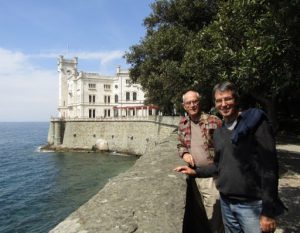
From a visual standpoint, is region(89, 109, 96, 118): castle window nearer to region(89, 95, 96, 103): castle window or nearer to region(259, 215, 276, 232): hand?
region(89, 95, 96, 103): castle window

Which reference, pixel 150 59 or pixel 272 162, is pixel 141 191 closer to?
pixel 272 162

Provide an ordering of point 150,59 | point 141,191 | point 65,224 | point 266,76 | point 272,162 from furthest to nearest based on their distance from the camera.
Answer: point 150,59
point 266,76
point 141,191
point 65,224
point 272,162

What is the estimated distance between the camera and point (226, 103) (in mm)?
3951

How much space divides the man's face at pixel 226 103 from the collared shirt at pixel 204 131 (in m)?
0.87

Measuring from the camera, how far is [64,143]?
61.7 meters

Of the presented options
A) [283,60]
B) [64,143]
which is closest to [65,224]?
[283,60]

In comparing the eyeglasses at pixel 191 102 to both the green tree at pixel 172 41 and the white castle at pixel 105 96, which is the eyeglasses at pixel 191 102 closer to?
the green tree at pixel 172 41

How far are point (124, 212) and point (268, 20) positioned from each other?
703cm

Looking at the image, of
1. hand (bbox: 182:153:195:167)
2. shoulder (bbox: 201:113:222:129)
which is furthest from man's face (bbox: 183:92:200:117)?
hand (bbox: 182:153:195:167)

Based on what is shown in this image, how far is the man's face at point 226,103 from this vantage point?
12.9 feet

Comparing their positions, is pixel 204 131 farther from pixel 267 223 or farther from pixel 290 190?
pixel 290 190

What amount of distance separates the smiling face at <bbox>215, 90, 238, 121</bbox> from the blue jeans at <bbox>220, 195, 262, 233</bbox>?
3.35 ft

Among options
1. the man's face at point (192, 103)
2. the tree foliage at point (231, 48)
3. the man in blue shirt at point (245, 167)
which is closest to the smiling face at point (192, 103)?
the man's face at point (192, 103)

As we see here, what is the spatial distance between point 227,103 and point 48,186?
95.0ft
